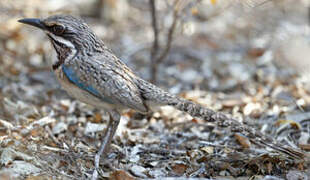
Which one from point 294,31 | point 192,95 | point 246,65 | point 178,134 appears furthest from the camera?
point 294,31

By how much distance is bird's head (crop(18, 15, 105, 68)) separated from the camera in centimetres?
550

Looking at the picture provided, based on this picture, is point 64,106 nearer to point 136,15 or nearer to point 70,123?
point 70,123

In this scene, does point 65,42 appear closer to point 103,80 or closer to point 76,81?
point 76,81

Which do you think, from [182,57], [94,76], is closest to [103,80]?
[94,76]

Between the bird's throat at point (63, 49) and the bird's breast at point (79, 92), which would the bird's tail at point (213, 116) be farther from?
the bird's throat at point (63, 49)

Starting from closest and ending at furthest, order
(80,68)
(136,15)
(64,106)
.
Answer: (80,68) → (64,106) → (136,15)

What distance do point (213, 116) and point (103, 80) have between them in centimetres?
144

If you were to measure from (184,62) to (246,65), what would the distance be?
4.41 feet

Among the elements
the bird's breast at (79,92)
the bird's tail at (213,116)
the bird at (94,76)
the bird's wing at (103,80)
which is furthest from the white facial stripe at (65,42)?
the bird's tail at (213,116)

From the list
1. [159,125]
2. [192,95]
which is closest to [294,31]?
[192,95]

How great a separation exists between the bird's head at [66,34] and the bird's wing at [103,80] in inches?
6.2

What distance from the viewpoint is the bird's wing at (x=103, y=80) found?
545 centimetres

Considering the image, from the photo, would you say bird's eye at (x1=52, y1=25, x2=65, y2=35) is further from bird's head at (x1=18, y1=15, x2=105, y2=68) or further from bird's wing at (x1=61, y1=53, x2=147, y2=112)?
bird's wing at (x1=61, y1=53, x2=147, y2=112)

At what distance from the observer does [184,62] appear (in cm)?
965
